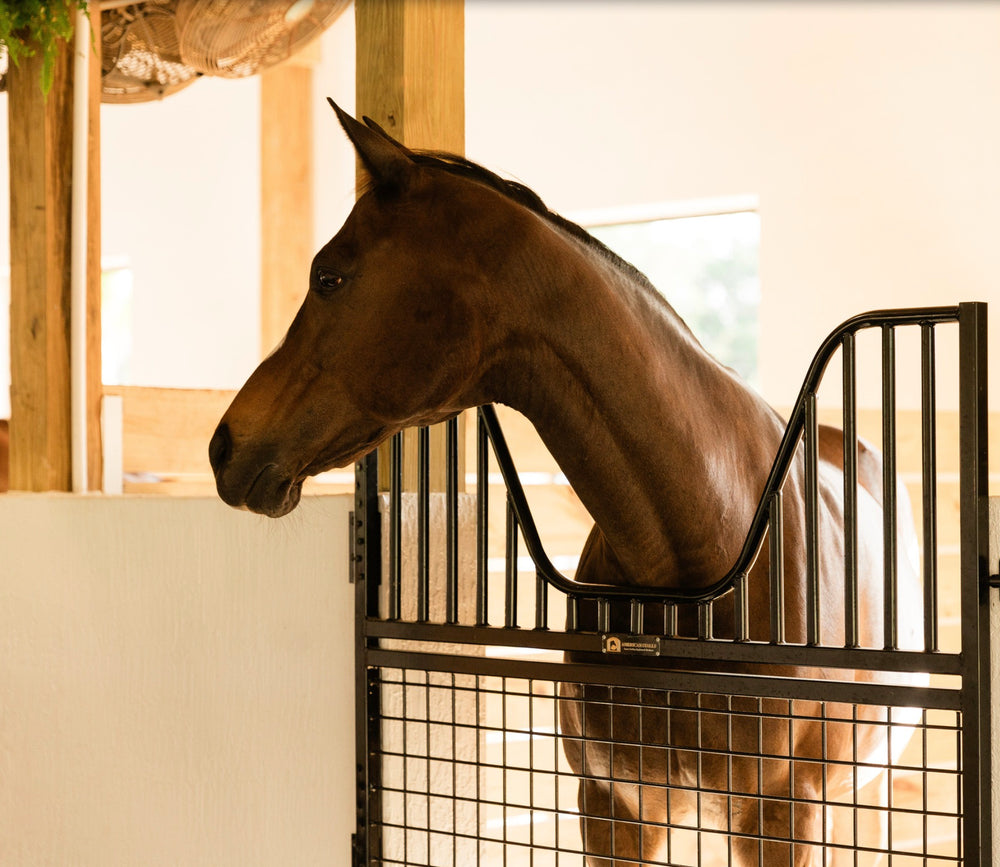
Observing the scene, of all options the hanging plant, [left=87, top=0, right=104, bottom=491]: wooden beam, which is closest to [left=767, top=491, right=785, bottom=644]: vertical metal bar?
[left=87, top=0, right=104, bottom=491]: wooden beam

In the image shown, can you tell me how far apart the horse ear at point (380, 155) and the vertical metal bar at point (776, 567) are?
496 millimetres

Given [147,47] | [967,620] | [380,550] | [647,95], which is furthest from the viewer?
[647,95]

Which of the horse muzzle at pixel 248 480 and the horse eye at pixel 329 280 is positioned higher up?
the horse eye at pixel 329 280

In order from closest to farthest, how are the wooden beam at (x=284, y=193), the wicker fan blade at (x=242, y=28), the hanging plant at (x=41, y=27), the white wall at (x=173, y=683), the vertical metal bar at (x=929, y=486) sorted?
the vertical metal bar at (x=929, y=486) → the white wall at (x=173, y=683) → the hanging plant at (x=41, y=27) → the wicker fan blade at (x=242, y=28) → the wooden beam at (x=284, y=193)

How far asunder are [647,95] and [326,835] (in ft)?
10.0

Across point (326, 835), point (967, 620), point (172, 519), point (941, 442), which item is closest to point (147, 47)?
point (172, 519)

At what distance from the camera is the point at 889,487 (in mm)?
1054

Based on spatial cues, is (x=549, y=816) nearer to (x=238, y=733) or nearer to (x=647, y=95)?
(x=238, y=733)

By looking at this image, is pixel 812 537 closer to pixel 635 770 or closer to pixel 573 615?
pixel 573 615

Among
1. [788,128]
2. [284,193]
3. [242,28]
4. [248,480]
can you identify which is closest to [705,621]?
[248,480]

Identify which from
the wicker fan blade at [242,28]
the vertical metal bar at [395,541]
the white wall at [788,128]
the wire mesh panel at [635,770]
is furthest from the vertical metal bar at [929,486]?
the white wall at [788,128]

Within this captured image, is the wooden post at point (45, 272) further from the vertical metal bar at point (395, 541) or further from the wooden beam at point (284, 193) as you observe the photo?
the wooden beam at point (284, 193)

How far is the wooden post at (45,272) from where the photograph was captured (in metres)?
2.04

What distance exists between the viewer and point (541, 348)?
124 cm
